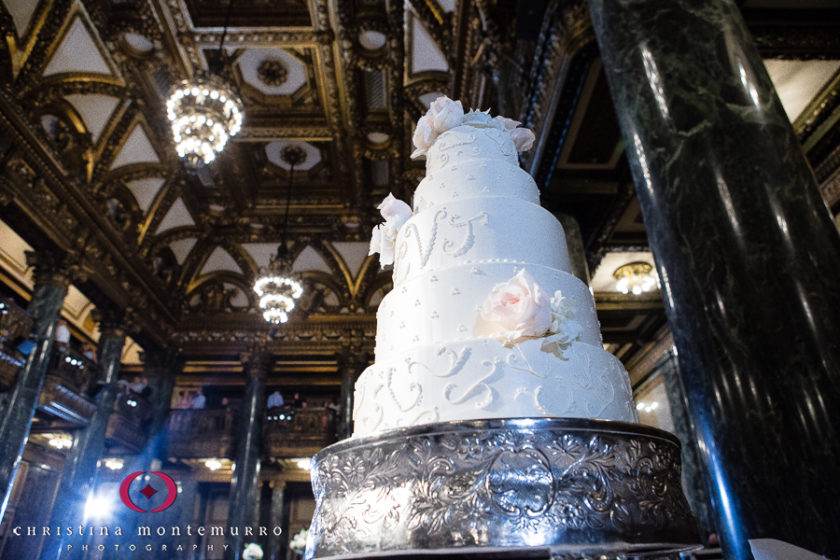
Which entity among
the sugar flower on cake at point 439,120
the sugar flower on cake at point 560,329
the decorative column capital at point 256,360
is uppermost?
the decorative column capital at point 256,360

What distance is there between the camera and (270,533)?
48.4 feet

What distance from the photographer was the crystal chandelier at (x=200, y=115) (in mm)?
6562

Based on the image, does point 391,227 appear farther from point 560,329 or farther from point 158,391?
point 158,391

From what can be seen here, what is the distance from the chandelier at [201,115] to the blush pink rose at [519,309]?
609cm

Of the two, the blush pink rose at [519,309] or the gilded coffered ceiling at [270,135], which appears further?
the gilded coffered ceiling at [270,135]

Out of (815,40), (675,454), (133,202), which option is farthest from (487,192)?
(133,202)

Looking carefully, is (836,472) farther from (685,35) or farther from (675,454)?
(685,35)

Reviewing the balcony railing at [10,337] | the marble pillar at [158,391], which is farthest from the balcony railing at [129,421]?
the balcony railing at [10,337]

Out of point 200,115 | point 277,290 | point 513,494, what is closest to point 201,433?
point 277,290

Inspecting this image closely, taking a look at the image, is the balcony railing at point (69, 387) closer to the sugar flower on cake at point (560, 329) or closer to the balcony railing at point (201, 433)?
the balcony railing at point (201, 433)

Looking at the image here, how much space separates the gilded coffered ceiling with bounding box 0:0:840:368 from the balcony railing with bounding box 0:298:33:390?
1.86m

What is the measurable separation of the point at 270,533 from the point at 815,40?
16673mm

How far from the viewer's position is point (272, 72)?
10242 mm

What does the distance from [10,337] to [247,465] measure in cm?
658
